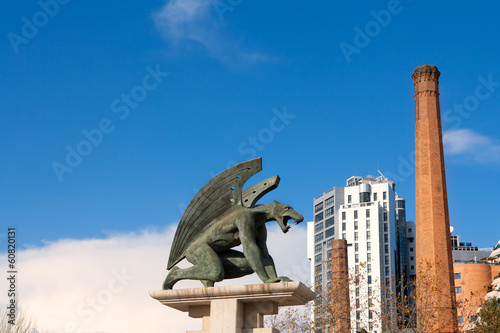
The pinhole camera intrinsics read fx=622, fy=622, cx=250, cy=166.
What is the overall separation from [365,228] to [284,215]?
218 feet

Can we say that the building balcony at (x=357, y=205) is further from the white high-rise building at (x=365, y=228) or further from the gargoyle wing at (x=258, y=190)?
the gargoyle wing at (x=258, y=190)

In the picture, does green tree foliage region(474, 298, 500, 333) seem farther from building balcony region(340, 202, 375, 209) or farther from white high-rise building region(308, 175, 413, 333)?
building balcony region(340, 202, 375, 209)

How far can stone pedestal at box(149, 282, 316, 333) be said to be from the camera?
29.4 feet

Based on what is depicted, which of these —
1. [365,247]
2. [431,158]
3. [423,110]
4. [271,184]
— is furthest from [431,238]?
[271,184]

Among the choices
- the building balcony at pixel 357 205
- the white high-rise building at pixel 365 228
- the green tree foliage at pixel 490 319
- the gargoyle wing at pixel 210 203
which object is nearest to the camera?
the gargoyle wing at pixel 210 203

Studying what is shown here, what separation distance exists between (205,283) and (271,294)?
1.19 m

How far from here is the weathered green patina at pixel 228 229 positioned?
959 centimetres

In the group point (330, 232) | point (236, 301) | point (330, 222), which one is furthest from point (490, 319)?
point (330, 222)

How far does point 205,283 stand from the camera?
31.6 ft

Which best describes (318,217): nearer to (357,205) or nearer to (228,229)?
(357,205)

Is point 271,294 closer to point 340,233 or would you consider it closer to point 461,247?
point 340,233

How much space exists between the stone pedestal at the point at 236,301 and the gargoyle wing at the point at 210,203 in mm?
917

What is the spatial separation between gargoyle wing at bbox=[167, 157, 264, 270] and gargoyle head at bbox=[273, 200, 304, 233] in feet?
1.85

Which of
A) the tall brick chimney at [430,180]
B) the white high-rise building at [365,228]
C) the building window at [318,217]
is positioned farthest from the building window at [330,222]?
the tall brick chimney at [430,180]
